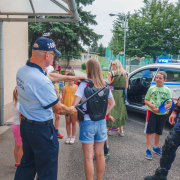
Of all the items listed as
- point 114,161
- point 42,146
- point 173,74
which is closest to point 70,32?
point 173,74

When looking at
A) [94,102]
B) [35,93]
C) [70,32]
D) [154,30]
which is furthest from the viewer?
[154,30]

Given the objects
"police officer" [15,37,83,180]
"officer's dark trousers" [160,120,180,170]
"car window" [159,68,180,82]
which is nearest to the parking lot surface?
"officer's dark trousers" [160,120,180,170]

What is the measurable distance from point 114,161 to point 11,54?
523cm

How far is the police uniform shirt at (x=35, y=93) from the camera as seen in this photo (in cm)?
218

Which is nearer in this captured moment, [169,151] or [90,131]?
[90,131]

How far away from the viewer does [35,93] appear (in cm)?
219

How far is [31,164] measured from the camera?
2.49m

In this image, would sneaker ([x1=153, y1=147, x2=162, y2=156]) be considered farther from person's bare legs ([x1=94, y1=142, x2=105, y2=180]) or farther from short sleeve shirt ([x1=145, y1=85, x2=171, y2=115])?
person's bare legs ([x1=94, y1=142, x2=105, y2=180])

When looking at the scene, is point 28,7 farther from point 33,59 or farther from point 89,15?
point 89,15

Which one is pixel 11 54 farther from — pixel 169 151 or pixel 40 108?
pixel 169 151

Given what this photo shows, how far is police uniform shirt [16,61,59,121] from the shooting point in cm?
218

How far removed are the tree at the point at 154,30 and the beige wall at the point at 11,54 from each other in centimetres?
1285

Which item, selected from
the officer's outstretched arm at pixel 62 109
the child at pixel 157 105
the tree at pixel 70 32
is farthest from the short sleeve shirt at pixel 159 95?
the tree at pixel 70 32

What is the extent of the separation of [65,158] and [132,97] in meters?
4.12
